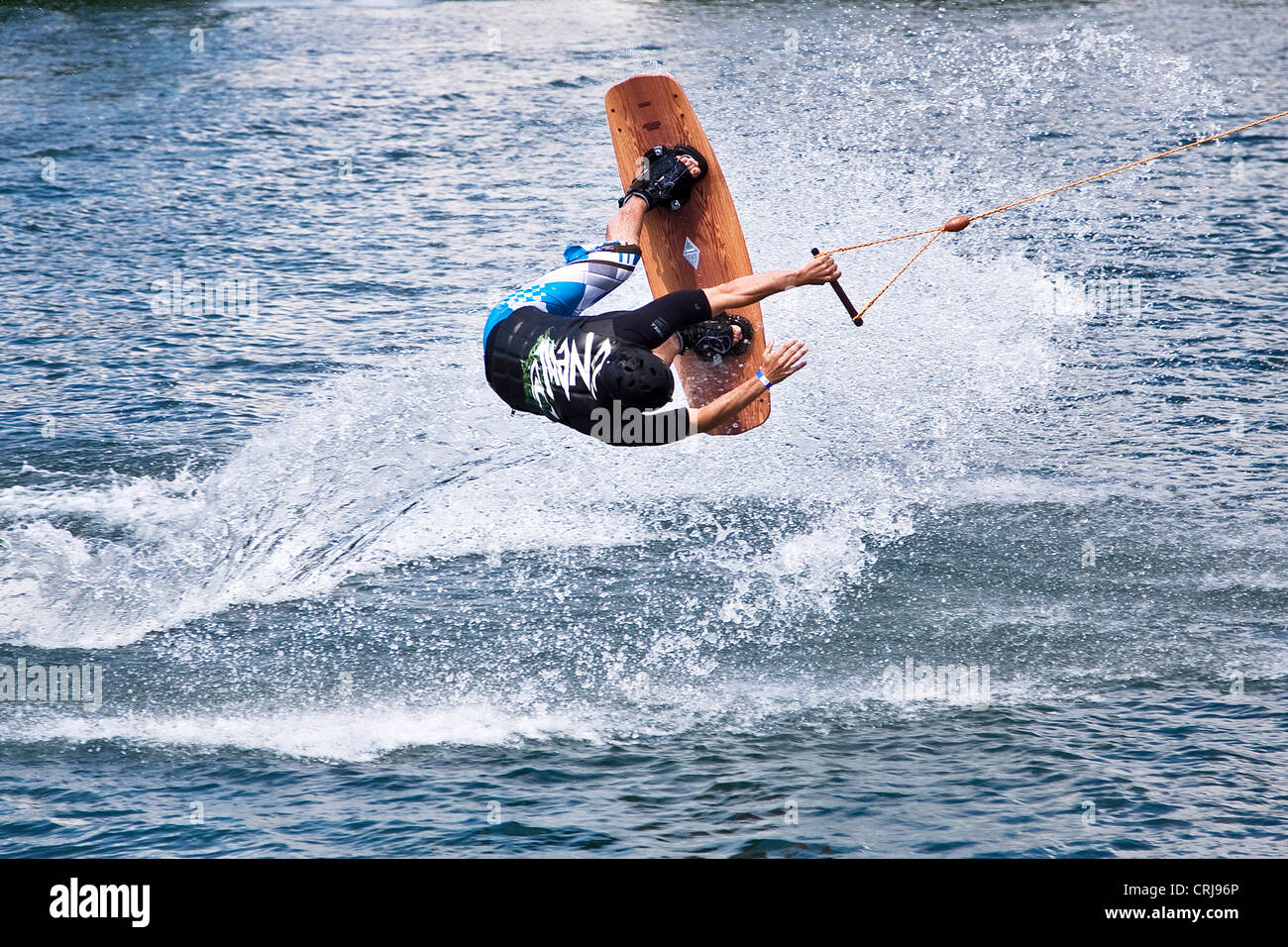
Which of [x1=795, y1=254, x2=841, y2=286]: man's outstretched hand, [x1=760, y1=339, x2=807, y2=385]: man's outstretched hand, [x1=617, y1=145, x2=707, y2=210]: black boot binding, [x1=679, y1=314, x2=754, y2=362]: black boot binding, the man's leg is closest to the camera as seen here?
[x1=760, y1=339, x2=807, y2=385]: man's outstretched hand

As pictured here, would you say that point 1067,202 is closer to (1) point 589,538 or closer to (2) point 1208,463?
(2) point 1208,463

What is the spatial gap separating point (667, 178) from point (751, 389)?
2.13 m

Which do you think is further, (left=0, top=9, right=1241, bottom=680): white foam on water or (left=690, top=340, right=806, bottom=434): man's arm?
(left=0, top=9, right=1241, bottom=680): white foam on water

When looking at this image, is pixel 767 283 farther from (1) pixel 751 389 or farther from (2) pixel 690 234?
(2) pixel 690 234

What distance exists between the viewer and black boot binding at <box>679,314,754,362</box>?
873cm

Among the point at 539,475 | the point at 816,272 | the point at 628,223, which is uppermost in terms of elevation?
the point at 628,223

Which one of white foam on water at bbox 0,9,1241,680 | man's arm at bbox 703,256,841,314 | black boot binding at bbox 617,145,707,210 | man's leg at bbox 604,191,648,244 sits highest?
black boot binding at bbox 617,145,707,210

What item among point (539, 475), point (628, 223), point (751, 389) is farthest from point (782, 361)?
point (539, 475)

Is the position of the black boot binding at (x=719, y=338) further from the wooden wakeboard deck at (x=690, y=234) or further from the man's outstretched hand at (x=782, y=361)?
the man's outstretched hand at (x=782, y=361)

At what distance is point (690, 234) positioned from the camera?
9117mm

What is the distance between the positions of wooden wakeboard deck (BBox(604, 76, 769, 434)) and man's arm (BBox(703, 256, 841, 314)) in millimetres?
1616

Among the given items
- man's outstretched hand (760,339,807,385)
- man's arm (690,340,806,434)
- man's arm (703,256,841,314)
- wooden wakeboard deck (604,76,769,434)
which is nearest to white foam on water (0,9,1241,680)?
wooden wakeboard deck (604,76,769,434)

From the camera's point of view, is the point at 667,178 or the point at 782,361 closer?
the point at 782,361

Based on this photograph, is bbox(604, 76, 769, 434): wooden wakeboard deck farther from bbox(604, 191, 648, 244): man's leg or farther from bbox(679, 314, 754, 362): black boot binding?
bbox(604, 191, 648, 244): man's leg
